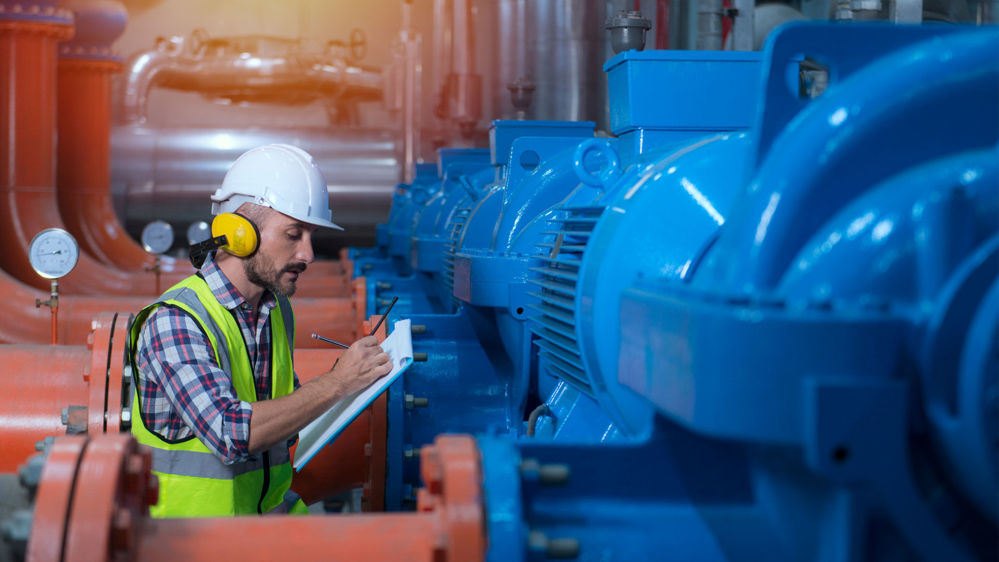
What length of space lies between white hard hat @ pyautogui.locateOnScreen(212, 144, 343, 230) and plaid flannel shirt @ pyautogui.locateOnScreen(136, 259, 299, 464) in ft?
1.11

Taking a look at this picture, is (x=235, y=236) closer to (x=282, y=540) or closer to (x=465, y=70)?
(x=282, y=540)

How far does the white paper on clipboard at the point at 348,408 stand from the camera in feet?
6.15

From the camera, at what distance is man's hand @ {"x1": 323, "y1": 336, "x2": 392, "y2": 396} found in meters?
1.98

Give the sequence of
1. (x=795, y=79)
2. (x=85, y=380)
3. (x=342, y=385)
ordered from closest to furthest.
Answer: (x=795, y=79) < (x=342, y=385) < (x=85, y=380)

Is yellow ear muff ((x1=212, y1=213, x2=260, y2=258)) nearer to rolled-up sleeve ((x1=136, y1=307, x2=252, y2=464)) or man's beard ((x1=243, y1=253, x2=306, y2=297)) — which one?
man's beard ((x1=243, y1=253, x2=306, y2=297))

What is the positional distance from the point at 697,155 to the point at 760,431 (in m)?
0.79

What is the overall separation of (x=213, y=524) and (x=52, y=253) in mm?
2998

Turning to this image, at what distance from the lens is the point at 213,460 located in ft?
6.40

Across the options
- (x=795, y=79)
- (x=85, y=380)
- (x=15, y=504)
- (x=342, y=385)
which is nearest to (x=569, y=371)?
(x=342, y=385)

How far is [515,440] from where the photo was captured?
48.7 inches

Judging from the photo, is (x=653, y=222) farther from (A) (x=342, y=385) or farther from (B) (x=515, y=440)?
(A) (x=342, y=385)

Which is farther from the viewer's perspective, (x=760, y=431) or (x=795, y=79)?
(x=795, y=79)

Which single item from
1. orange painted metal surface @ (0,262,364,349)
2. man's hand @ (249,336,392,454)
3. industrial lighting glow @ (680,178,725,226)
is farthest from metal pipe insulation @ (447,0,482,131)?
industrial lighting glow @ (680,178,725,226)

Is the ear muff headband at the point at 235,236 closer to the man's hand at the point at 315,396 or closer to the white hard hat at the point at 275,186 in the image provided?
the white hard hat at the point at 275,186
